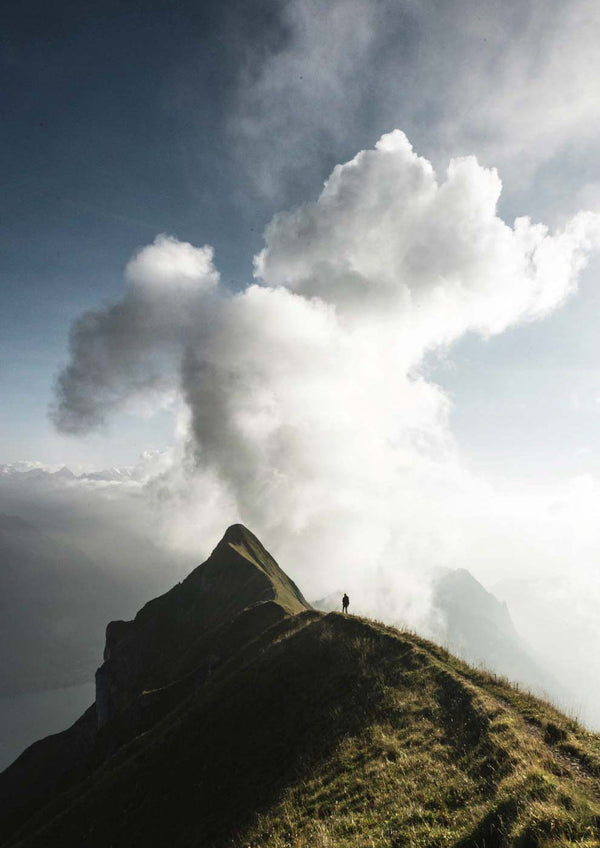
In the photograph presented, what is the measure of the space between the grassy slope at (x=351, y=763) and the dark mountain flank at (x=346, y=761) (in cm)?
8

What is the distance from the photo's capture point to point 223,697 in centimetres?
3325

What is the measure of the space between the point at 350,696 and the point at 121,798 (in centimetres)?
1823

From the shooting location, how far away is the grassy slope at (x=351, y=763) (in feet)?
38.6

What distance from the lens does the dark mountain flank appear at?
38.8 ft

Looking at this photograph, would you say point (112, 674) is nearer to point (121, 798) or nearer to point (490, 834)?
point (121, 798)

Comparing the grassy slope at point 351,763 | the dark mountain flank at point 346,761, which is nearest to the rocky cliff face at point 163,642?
the dark mountain flank at point 346,761

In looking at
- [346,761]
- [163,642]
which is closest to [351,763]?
[346,761]

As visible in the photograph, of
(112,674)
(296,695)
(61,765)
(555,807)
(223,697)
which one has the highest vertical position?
Result: (112,674)

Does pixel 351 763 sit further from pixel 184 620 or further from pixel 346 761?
pixel 184 620

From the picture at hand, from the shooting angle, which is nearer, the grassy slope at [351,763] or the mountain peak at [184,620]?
the grassy slope at [351,763]

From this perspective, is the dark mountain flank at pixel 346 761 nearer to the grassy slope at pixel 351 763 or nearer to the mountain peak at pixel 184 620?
the grassy slope at pixel 351 763

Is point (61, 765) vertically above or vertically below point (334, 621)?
above

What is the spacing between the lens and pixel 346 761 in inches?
726

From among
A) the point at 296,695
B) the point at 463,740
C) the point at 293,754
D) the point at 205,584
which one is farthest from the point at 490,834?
the point at 205,584
